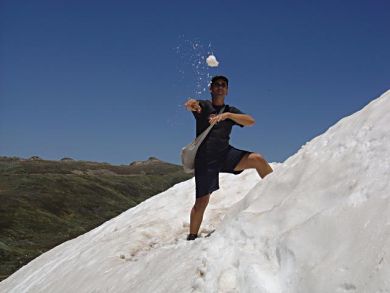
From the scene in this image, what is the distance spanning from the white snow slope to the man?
0.96m

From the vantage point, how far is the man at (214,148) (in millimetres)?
9023

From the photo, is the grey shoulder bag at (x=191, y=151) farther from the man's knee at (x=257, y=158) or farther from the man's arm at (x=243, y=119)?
the man's knee at (x=257, y=158)

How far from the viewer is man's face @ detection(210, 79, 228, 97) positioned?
29.9ft

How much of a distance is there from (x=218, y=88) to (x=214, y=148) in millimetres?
1145

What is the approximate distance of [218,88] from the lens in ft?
29.9

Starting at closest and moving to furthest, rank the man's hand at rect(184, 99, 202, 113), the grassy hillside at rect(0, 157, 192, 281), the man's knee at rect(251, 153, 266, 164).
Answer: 1. the man's hand at rect(184, 99, 202, 113)
2. the man's knee at rect(251, 153, 266, 164)
3. the grassy hillside at rect(0, 157, 192, 281)

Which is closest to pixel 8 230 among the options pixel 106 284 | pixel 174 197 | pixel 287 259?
pixel 174 197

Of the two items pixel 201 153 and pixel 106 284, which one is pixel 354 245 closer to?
pixel 201 153

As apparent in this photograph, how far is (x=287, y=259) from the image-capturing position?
5.84 metres

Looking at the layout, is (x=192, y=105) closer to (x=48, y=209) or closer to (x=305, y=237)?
(x=305, y=237)

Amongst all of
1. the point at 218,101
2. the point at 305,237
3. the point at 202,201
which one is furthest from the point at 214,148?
the point at 305,237

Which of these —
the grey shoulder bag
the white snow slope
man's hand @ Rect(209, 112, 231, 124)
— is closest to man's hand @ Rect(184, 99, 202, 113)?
man's hand @ Rect(209, 112, 231, 124)

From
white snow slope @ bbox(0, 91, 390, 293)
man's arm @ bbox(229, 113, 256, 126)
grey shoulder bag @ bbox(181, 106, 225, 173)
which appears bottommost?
white snow slope @ bbox(0, 91, 390, 293)

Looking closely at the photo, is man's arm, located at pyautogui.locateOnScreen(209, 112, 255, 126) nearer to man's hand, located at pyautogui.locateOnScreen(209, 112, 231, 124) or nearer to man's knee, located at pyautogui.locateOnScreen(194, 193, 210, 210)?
man's hand, located at pyautogui.locateOnScreen(209, 112, 231, 124)
